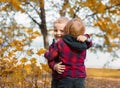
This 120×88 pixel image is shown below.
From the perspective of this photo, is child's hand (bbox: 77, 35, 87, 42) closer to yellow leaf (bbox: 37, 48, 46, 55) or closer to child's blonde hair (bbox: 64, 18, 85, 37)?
child's blonde hair (bbox: 64, 18, 85, 37)

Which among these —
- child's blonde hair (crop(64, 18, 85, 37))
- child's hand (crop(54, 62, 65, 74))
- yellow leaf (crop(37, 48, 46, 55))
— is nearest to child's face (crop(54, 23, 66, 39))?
child's blonde hair (crop(64, 18, 85, 37))

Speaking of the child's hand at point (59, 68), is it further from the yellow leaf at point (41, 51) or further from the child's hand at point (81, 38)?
the yellow leaf at point (41, 51)

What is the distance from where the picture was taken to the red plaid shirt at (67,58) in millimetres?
3768

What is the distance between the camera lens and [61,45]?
3.80 meters

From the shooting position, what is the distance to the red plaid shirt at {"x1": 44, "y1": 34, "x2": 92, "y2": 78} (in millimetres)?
3768

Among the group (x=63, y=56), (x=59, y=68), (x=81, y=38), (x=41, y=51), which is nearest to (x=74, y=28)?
(x=81, y=38)

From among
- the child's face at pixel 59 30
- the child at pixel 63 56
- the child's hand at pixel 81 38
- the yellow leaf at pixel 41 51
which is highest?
the child's face at pixel 59 30

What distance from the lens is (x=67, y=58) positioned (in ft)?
12.4

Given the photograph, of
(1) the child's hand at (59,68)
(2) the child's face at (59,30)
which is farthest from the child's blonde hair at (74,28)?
(1) the child's hand at (59,68)

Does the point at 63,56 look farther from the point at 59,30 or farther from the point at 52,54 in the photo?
the point at 59,30

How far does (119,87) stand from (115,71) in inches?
458

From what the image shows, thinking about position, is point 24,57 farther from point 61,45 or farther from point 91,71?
point 91,71

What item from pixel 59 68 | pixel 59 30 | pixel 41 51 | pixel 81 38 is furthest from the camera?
pixel 41 51

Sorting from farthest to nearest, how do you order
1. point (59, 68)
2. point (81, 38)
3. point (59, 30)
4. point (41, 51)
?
point (41, 51) < point (59, 30) < point (81, 38) < point (59, 68)
